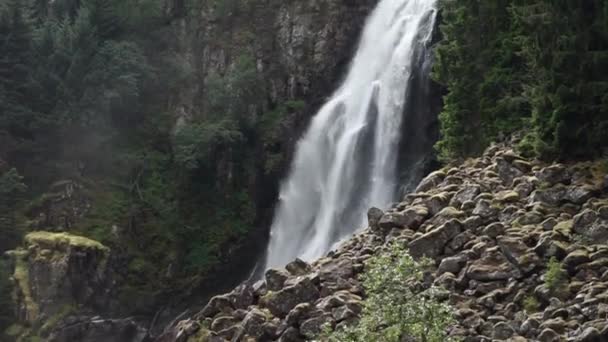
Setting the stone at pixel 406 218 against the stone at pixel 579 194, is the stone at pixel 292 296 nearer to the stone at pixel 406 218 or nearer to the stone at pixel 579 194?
the stone at pixel 406 218

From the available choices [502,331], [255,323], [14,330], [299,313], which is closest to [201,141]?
[14,330]

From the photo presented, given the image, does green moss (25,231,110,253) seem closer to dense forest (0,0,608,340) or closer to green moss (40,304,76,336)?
dense forest (0,0,608,340)

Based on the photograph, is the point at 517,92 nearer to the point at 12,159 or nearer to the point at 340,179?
Answer: the point at 340,179

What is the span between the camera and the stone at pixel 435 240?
25.3 m

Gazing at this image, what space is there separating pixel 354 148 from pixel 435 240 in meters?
21.6

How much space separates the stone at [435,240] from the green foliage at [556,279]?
11.9ft

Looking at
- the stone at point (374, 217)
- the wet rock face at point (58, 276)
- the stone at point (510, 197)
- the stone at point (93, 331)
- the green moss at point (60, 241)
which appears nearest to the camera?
the stone at point (510, 197)

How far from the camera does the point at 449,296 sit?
22609 mm

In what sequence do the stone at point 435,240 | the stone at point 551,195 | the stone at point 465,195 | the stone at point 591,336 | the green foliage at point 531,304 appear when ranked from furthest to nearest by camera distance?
the stone at point 465,195, the stone at point 435,240, the stone at point 551,195, the green foliage at point 531,304, the stone at point 591,336

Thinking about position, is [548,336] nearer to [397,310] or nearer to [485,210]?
[397,310]

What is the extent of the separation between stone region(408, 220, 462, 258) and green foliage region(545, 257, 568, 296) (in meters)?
3.62

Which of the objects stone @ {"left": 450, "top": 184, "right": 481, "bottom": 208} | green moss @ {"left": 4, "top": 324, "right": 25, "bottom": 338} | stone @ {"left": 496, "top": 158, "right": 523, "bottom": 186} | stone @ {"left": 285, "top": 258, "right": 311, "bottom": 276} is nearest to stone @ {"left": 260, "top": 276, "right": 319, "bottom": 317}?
stone @ {"left": 285, "top": 258, "right": 311, "bottom": 276}

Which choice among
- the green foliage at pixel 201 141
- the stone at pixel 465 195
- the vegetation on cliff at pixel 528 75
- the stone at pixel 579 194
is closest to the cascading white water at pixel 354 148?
the green foliage at pixel 201 141

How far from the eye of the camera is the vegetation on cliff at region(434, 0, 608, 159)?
26531 mm
